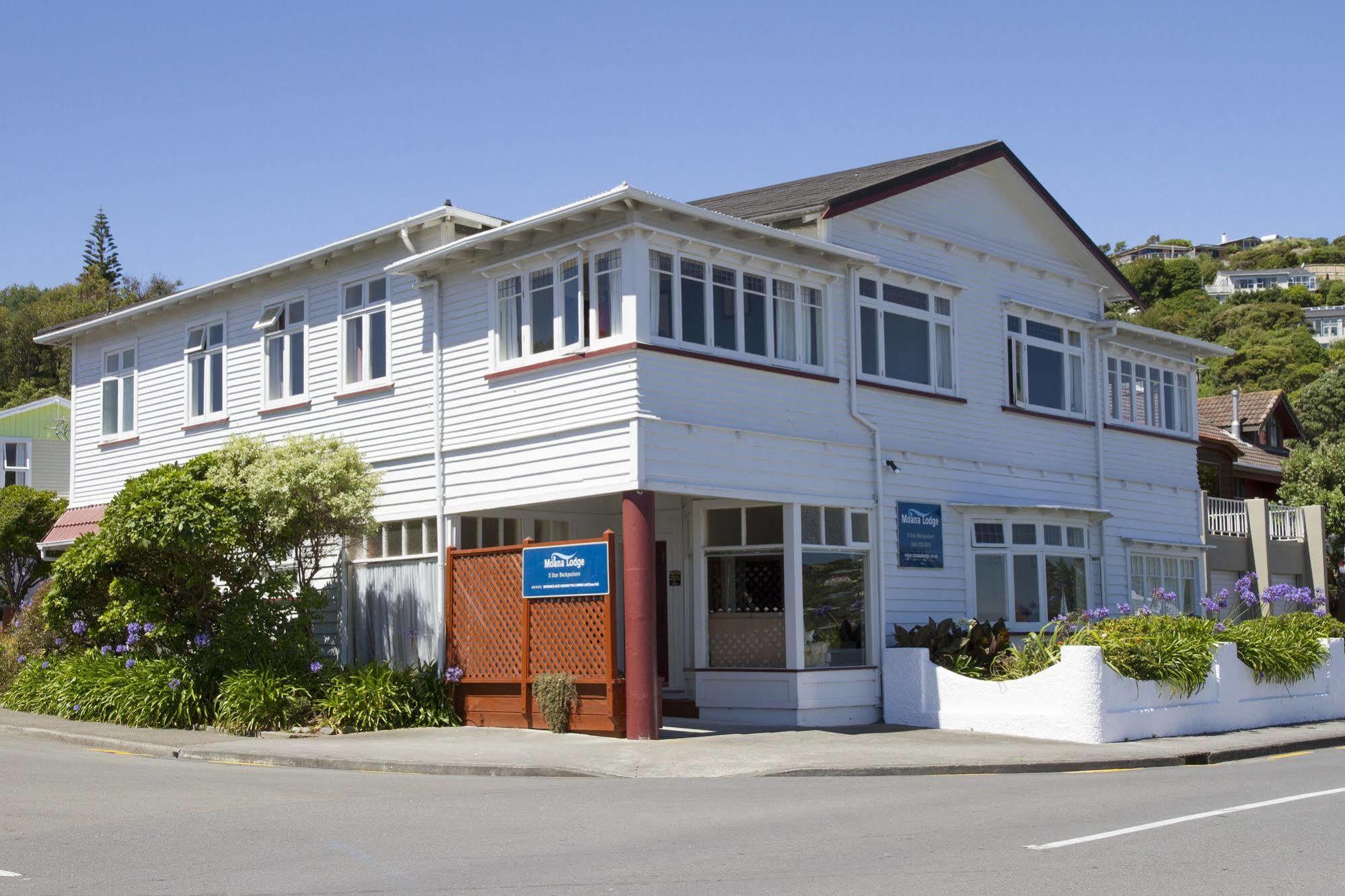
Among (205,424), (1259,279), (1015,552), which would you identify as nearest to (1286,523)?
(1015,552)

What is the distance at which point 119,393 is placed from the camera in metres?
26.0

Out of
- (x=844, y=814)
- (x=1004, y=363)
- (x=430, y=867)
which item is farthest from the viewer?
(x=1004, y=363)

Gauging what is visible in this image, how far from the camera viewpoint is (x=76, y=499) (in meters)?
26.5

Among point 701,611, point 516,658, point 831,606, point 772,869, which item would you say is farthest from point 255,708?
point 772,869

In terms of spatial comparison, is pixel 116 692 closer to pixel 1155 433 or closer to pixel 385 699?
pixel 385 699

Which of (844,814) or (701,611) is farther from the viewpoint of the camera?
(701,611)

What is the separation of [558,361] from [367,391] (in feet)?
14.1

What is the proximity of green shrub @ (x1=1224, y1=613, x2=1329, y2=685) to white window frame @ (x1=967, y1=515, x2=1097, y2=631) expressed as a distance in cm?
278

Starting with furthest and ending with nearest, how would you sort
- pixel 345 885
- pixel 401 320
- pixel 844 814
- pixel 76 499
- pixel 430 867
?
pixel 76 499 → pixel 401 320 → pixel 844 814 → pixel 430 867 → pixel 345 885

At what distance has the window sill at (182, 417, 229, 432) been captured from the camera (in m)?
23.4

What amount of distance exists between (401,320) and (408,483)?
2.39 meters

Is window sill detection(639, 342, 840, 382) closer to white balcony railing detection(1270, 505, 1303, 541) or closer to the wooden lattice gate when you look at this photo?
the wooden lattice gate

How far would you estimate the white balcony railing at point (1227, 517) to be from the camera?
110ft

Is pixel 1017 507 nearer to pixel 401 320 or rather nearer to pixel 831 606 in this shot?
pixel 831 606
